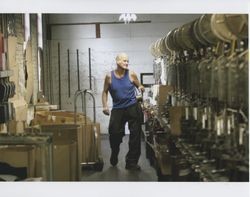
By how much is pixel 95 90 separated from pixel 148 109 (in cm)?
30

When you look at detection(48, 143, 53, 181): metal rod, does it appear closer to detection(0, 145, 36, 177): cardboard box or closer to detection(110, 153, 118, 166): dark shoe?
detection(0, 145, 36, 177): cardboard box

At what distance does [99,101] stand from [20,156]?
20.4 inches

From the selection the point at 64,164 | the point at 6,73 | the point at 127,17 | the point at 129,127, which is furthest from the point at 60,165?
the point at 127,17

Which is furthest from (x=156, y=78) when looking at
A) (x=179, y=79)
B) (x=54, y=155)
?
(x=54, y=155)

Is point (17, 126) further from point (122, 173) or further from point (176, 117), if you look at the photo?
point (176, 117)

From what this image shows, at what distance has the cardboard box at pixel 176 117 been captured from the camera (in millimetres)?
2309

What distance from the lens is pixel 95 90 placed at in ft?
7.64

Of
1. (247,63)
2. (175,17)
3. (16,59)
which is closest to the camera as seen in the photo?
(247,63)

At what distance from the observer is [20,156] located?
240 centimetres

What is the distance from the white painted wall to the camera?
2307 mm

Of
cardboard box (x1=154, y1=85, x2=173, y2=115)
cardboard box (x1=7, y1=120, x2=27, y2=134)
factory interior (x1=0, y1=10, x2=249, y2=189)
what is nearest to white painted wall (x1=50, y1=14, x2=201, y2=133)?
factory interior (x1=0, y1=10, x2=249, y2=189)

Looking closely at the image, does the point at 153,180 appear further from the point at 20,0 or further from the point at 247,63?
the point at 20,0

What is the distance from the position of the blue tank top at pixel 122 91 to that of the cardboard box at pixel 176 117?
0.21 metres

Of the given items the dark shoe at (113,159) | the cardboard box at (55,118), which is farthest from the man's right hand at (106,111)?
the dark shoe at (113,159)
